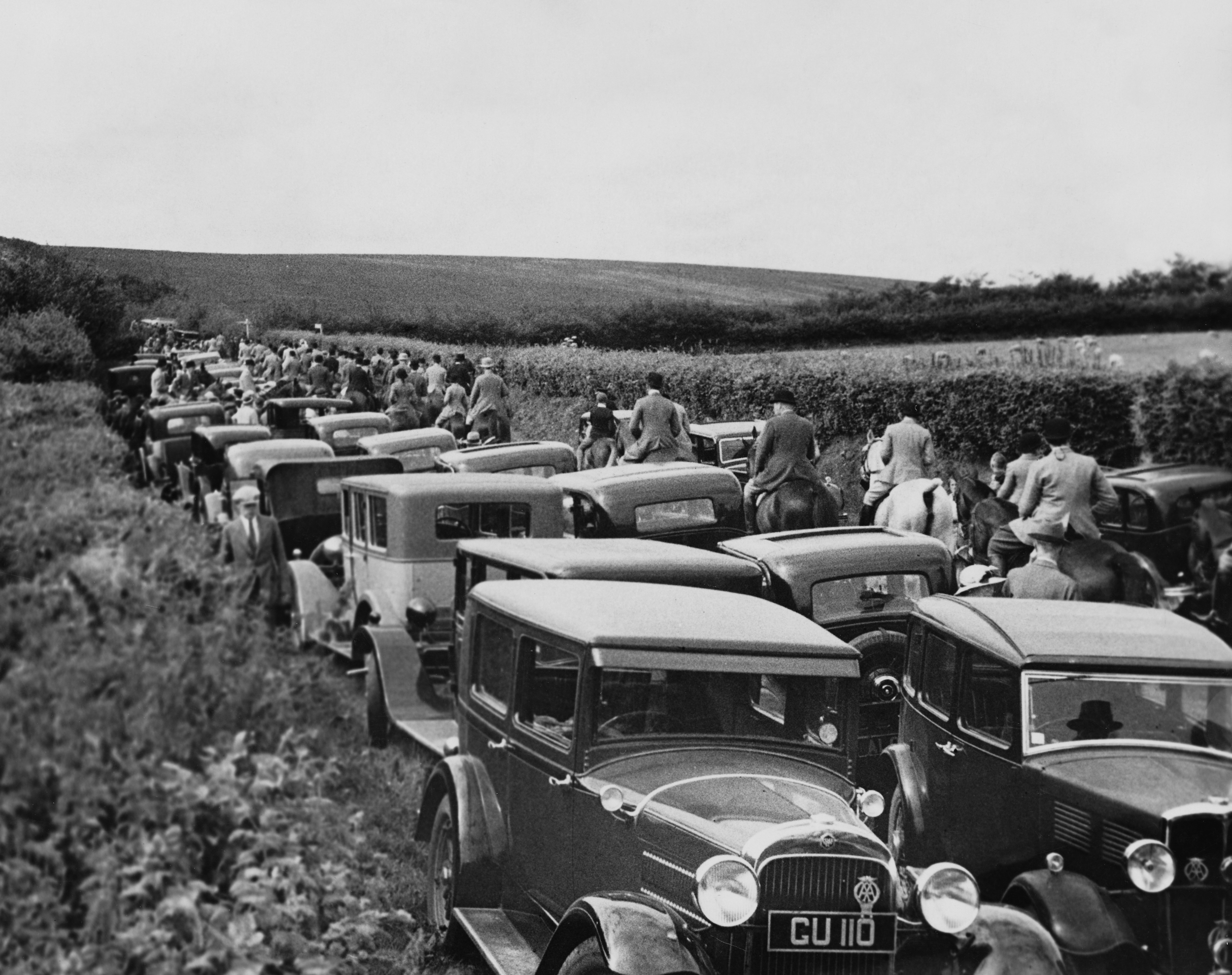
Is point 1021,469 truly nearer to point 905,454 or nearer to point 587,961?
point 905,454

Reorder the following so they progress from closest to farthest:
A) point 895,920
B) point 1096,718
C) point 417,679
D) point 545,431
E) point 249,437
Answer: point 895,920 < point 1096,718 < point 417,679 < point 249,437 < point 545,431

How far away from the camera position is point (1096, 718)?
6371 millimetres

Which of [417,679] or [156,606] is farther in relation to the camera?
[417,679]

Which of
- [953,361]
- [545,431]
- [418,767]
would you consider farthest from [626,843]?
[545,431]

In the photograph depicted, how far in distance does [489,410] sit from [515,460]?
735 cm

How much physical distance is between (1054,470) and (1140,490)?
1.01 metres

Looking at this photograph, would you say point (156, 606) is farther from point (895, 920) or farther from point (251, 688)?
point (895, 920)

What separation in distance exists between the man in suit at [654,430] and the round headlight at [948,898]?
10.7 m

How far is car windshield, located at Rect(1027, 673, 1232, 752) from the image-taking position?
20.6 feet

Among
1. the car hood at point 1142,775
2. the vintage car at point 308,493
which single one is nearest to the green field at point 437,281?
the vintage car at point 308,493

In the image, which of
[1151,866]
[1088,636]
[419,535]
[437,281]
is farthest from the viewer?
[437,281]

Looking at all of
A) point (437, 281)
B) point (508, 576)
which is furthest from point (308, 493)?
point (437, 281)

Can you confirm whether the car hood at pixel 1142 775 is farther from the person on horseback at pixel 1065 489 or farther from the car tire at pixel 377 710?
the car tire at pixel 377 710

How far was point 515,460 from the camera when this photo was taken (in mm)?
14047
